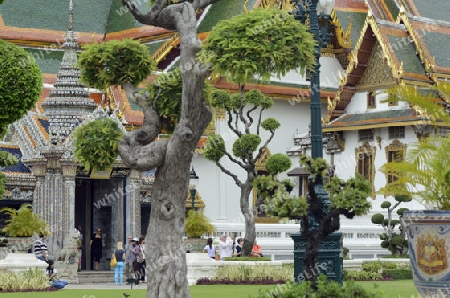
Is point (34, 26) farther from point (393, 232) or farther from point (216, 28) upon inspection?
point (216, 28)

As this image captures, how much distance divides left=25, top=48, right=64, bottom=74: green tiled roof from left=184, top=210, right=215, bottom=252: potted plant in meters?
11.3

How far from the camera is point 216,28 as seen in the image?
1370 cm

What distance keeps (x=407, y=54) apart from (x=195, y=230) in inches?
395

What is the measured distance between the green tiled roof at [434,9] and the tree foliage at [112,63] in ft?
77.4

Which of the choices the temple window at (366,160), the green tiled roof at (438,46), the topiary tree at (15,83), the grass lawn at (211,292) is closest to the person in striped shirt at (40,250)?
the grass lawn at (211,292)

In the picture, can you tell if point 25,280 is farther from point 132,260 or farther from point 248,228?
point 248,228

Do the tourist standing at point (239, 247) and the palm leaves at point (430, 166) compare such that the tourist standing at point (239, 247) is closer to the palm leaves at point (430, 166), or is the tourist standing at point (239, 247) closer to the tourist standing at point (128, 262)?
the tourist standing at point (128, 262)

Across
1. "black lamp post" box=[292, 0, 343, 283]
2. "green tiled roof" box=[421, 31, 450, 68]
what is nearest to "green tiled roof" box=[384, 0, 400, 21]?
"green tiled roof" box=[421, 31, 450, 68]

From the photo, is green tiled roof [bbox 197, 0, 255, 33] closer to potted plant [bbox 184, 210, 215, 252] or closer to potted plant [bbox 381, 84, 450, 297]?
potted plant [bbox 184, 210, 215, 252]

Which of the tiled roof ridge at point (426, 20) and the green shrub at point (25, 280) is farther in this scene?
the tiled roof ridge at point (426, 20)

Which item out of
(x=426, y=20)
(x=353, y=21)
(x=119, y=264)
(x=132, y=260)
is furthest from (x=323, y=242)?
(x=353, y=21)

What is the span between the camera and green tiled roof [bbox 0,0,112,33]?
39406 millimetres

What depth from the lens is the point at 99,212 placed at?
3031 cm

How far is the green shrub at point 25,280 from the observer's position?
2125 centimetres
